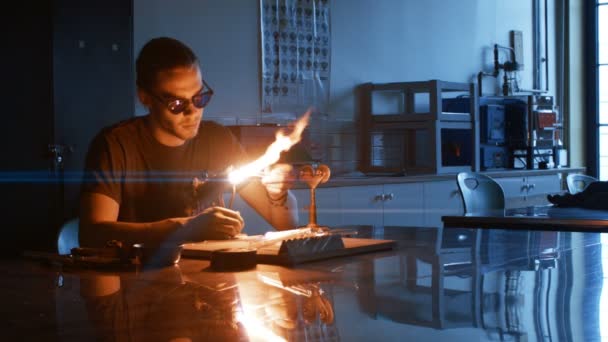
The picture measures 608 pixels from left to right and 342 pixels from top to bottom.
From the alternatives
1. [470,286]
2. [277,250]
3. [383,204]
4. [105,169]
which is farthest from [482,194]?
Answer: [470,286]

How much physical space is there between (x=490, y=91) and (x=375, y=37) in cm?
144

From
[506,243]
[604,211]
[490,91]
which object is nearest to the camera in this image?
[506,243]

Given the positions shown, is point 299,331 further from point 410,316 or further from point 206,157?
point 206,157

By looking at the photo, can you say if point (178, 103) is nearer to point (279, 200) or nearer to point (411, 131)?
point (279, 200)

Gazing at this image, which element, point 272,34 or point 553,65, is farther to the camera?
point 553,65

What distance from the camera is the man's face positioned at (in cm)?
215

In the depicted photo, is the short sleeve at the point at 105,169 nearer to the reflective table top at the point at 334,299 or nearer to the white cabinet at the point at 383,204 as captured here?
the reflective table top at the point at 334,299

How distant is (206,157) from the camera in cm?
231

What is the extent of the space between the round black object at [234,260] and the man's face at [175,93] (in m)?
0.73

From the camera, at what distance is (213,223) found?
71.0 inches

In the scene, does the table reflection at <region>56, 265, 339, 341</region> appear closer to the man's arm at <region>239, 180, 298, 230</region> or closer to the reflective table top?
the reflective table top

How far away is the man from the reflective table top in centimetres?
34

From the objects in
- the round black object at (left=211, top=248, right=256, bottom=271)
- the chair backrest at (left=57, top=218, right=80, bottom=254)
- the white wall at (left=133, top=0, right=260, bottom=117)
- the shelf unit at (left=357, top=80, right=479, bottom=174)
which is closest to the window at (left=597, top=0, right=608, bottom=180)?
the shelf unit at (left=357, top=80, right=479, bottom=174)

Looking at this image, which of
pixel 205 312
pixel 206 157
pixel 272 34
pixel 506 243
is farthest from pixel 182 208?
pixel 272 34
